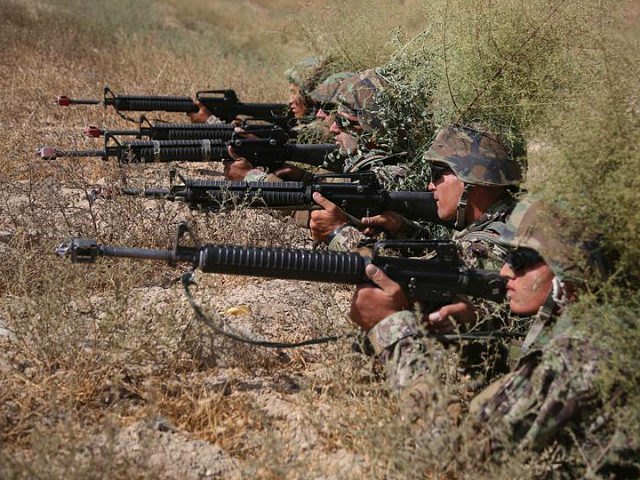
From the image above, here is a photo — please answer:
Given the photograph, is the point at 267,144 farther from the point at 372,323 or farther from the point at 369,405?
the point at 369,405

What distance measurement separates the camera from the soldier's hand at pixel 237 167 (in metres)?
5.68

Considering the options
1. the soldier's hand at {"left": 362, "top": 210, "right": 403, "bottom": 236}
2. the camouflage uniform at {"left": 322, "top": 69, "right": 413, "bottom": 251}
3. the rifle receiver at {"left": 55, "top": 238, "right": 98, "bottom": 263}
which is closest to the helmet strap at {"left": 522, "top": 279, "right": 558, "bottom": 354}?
the soldier's hand at {"left": 362, "top": 210, "right": 403, "bottom": 236}

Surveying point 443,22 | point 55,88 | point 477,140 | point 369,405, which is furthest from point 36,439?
point 55,88

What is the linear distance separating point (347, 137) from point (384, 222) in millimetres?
1459

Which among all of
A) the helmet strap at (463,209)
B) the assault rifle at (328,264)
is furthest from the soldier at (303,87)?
the assault rifle at (328,264)

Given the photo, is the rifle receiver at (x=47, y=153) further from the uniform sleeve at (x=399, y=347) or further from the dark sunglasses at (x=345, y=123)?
the uniform sleeve at (x=399, y=347)

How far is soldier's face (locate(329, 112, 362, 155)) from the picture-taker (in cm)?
575

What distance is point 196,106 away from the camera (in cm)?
746

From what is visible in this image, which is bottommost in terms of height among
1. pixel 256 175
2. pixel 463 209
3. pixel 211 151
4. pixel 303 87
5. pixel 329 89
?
pixel 256 175

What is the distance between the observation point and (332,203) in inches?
176

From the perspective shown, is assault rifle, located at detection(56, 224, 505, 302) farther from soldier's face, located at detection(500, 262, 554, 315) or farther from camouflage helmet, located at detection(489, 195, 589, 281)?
camouflage helmet, located at detection(489, 195, 589, 281)

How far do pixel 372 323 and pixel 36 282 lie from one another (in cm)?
201

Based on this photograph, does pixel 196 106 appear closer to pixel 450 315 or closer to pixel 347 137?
pixel 347 137

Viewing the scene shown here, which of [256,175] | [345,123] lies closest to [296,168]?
[256,175]
